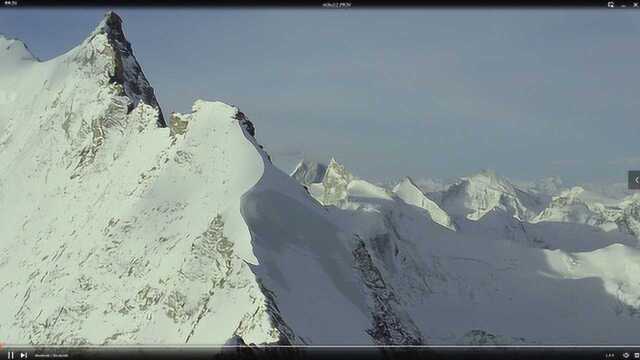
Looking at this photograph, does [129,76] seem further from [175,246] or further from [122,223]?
[175,246]

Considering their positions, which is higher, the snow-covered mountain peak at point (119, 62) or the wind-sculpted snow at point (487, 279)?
the snow-covered mountain peak at point (119, 62)

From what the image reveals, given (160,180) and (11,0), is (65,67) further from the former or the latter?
(11,0)

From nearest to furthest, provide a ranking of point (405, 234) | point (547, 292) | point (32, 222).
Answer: point (32, 222) → point (547, 292) → point (405, 234)

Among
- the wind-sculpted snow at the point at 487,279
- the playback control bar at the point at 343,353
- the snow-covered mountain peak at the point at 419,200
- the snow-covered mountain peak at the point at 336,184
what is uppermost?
the playback control bar at the point at 343,353

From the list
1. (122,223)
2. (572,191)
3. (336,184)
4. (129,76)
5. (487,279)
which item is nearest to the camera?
(122,223)

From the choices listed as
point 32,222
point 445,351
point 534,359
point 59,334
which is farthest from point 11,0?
point 32,222

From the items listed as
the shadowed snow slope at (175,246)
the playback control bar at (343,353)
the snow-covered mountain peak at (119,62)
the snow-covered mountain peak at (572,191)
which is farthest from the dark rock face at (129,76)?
the playback control bar at (343,353)

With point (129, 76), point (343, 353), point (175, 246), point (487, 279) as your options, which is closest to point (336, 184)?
point (487, 279)

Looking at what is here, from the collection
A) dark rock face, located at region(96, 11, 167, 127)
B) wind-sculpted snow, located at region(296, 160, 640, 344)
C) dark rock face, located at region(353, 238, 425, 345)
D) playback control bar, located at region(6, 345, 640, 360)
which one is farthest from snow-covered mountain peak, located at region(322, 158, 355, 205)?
playback control bar, located at region(6, 345, 640, 360)

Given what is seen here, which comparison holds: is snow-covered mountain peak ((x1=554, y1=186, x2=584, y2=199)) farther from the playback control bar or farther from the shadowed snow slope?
the playback control bar

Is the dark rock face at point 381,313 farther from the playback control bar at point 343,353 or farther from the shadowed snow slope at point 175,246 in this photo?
the playback control bar at point 343,353

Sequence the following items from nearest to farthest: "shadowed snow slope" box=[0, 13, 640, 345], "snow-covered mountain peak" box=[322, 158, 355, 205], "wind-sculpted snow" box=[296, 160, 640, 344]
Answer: "shadowed snow slope" box=[0, 13, 640, 345]
"wind-sculpted snow" box=[296, 160, 640, 344]
"snow-covered mountain peak" box=[322, 158, 355, 205]
